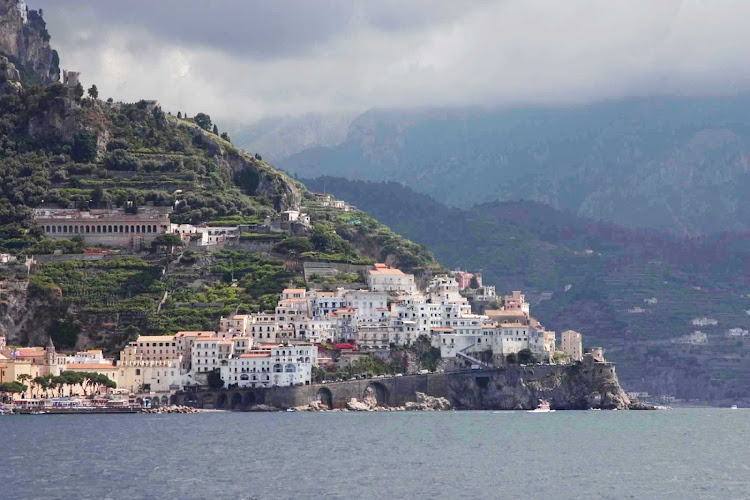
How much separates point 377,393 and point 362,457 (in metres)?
43.2

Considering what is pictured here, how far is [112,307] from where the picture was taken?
453ft

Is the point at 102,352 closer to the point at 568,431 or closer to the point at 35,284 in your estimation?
the point at 35,284

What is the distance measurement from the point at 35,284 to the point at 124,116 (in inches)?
1518

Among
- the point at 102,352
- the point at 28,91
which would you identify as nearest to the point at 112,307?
the point at 102,352

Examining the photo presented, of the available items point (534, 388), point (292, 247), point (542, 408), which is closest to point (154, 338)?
point (292, 247)

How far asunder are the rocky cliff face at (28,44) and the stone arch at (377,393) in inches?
2740

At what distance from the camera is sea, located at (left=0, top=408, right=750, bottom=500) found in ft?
244

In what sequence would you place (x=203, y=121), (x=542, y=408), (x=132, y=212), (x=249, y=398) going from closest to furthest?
(x=249, y=398) < (x=542, y=408) < (x=132, y=212) < (x=203, y=121)

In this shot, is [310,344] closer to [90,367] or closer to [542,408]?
[90,367]

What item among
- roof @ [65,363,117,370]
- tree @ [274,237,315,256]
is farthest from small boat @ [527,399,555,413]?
roof @ [65,363,117,370]

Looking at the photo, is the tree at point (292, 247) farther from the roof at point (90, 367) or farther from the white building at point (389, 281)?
the roof at point (90, 367)

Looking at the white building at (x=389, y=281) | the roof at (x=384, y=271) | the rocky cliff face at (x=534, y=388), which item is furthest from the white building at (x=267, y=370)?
the roof at (x=384, y=271)

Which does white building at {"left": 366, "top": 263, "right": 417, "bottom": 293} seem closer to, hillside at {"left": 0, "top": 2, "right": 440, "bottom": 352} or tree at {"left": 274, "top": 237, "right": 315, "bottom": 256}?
hillside at {"left": 0, "top": 2, "right": 440, "bottom": 352}

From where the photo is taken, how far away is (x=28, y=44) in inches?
7466
